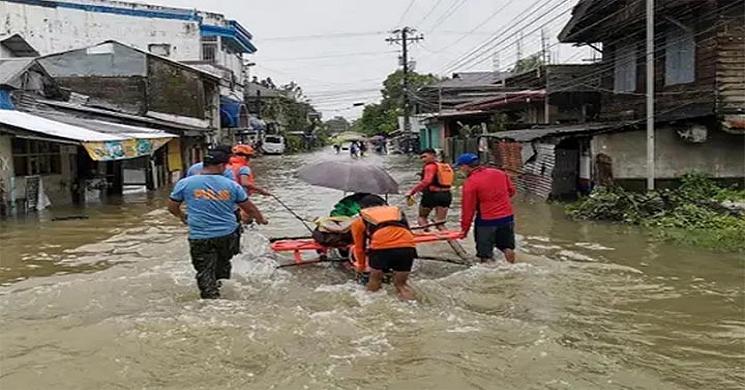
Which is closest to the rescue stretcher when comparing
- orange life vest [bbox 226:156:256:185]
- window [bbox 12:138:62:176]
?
orange life vest [bbox 226:156:256:185]

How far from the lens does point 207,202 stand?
23.9ft

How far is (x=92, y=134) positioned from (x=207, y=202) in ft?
36.1

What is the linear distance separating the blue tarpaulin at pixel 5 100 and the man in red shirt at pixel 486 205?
14214 mm

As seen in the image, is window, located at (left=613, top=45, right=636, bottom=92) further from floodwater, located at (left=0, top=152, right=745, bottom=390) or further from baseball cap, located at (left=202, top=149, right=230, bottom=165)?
baseball cap, located at (left=202, top=149, right=230, bottom=165)

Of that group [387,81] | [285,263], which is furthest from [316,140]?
[285,263]

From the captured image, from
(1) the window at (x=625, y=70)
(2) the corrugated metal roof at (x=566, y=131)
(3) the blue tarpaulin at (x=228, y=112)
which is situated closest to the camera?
(2) the corrugated metal roof at (x=566, y=131)

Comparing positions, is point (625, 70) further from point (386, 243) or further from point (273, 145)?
point (273, 145)

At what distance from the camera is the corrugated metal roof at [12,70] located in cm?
1866

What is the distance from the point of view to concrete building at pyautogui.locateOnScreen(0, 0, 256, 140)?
141ft

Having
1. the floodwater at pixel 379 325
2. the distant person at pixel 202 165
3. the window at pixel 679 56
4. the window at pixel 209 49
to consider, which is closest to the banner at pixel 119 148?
the floodwater at pixel 379 325

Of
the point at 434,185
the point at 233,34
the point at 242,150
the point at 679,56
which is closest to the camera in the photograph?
the point at 242,150

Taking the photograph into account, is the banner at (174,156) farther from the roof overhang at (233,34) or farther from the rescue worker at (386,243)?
the rescue worker at (386,243)

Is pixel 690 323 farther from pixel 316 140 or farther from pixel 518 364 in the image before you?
pixel 316 140

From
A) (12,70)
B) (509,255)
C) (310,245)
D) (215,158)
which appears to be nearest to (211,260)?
(215,158)
